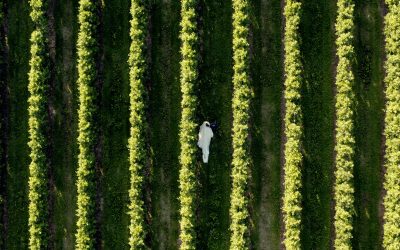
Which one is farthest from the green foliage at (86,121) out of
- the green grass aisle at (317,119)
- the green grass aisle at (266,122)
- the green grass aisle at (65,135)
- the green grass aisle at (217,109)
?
the green grass aisle at (317,119)

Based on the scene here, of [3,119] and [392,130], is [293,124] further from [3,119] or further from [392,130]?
[3,119]

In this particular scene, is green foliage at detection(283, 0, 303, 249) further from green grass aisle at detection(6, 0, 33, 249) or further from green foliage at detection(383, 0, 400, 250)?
green grass aisle at detection(6, 0, 33, 249)

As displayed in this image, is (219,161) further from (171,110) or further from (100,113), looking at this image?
(100,113)

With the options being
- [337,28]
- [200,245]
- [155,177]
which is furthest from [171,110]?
[337,28]

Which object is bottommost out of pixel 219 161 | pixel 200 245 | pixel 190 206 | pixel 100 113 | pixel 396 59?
pixel 200 245

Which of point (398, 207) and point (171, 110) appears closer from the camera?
point (398, 207)

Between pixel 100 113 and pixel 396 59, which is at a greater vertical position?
pixel 396 59

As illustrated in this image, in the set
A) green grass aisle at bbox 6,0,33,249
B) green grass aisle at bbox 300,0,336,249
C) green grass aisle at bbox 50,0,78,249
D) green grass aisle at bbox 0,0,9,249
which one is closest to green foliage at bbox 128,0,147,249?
green grass aisle at bbox 50,0,78,249
